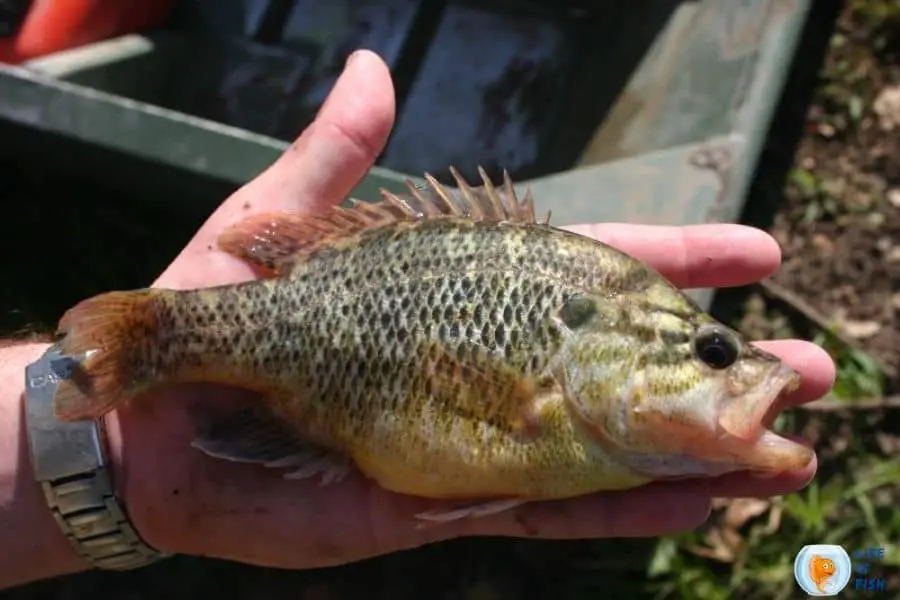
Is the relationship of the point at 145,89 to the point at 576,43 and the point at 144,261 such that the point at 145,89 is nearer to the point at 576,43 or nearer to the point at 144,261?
the point at 144,261

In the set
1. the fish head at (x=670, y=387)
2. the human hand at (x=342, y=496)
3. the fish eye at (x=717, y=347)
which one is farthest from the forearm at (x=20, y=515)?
the fish eye at (x=717, y=347)

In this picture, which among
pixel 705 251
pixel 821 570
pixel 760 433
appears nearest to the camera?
pixel 760 433

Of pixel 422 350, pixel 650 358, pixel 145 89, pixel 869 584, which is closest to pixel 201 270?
pixel 422 350

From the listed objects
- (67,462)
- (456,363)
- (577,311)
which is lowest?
(67,462)

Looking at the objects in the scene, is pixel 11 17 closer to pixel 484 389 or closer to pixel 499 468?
pixel 484 389

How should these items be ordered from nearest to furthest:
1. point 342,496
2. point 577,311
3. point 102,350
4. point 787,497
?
point 577,311 → point 102,350 → point 342,496 → point 787,497

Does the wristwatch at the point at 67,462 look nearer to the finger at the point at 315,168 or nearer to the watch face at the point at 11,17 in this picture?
the finger at the point at 315,168

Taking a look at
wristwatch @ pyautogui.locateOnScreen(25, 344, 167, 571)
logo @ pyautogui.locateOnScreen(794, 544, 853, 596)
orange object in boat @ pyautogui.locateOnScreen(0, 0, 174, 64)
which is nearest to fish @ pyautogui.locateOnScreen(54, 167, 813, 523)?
wristwatch @ pyautogui.locateOnScreen(25, 344, 167, 571)

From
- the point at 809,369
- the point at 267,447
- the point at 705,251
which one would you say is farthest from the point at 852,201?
the point at 267,447
